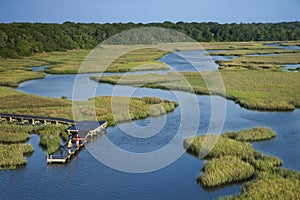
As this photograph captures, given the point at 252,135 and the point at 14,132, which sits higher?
the point at 14,132

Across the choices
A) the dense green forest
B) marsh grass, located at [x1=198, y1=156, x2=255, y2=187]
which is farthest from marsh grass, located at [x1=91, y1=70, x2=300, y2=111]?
the dense green forest

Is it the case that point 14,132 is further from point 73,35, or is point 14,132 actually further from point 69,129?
point 73,35

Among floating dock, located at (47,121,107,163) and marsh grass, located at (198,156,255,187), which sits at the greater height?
floating dock, located at (47,121,107,163)

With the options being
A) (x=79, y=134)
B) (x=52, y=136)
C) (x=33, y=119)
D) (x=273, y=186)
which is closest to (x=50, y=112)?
(x=33, y=119)

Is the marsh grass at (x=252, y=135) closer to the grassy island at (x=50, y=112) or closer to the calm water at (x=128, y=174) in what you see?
the calm water at (x=128, y=174)

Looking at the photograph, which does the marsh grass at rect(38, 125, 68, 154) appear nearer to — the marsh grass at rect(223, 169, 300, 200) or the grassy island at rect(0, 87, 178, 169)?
the grassy island at rect(0, 87, 178, 169)

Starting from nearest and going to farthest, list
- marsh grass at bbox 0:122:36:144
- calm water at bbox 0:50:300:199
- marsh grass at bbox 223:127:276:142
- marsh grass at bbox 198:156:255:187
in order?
calm water at bbox 0:50:300:199
marsh grass at bbox 198:156:255:187
marsh grass at bbox 223:127:276:142
marsh grass at bbox 0:122:36:144
